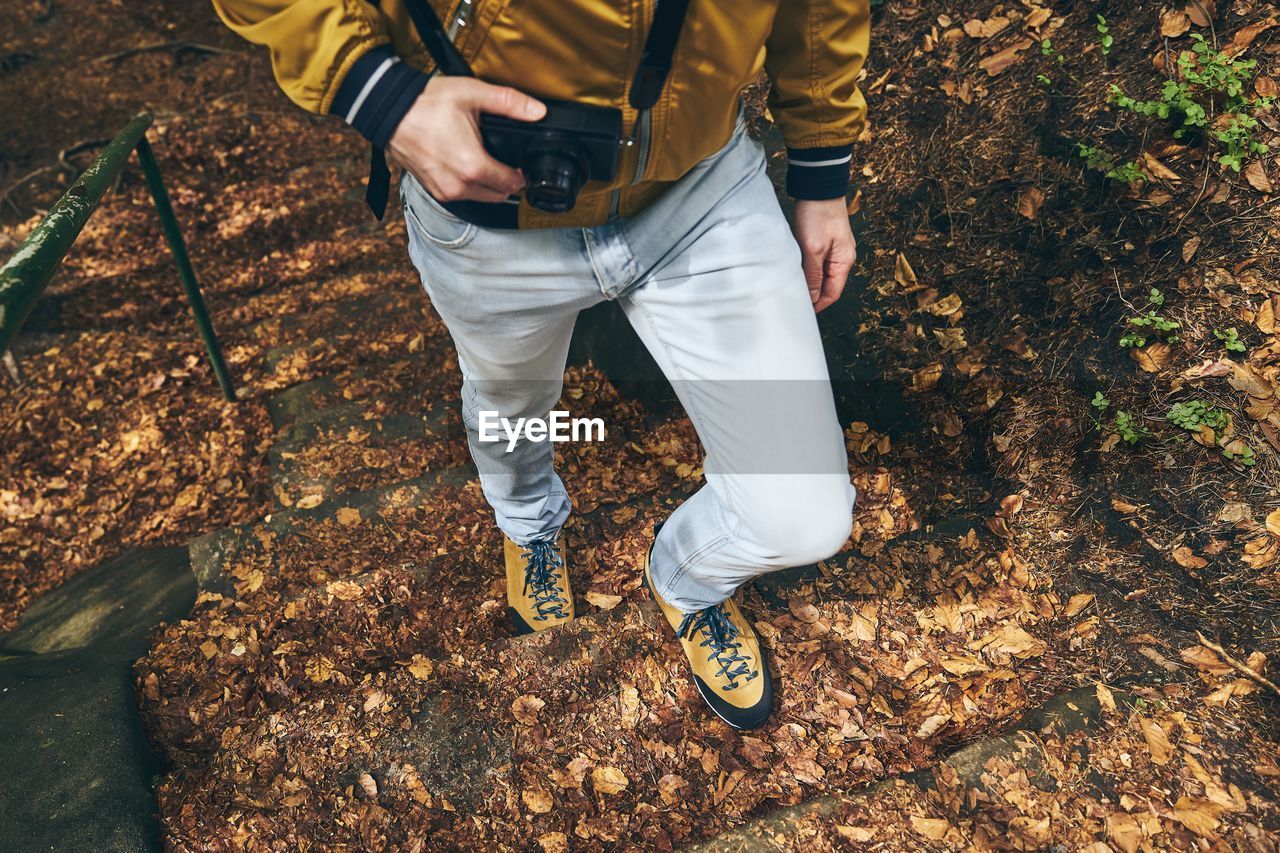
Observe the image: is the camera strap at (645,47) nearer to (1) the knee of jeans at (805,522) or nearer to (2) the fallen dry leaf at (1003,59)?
(1) the knee of jeans at (805,522)

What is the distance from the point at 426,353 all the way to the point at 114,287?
115 inches

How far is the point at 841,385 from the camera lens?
321 centimetres

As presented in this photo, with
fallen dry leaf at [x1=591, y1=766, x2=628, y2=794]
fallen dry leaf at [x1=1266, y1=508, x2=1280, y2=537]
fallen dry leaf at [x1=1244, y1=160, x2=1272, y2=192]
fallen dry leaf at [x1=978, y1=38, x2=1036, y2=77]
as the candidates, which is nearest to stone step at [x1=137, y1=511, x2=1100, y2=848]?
fallen dry leaf at [x1=591, y1=766, x2=628, y2=794]

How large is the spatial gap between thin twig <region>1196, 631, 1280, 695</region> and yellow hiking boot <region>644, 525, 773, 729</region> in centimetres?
136

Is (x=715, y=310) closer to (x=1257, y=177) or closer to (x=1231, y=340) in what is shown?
(x=1231, y=340)

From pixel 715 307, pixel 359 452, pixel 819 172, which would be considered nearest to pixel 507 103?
pixel 715 307

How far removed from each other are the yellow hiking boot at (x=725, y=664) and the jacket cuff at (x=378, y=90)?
1531 mm

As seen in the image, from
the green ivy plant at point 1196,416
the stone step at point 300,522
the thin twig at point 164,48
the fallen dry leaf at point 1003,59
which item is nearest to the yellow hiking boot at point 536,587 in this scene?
the stone step at point 300,522

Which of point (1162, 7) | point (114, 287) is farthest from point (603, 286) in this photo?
point (114, 287)

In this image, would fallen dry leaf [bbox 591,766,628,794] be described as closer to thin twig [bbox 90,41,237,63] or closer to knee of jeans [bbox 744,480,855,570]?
knee of jeans [bbox 744,480,855,570]

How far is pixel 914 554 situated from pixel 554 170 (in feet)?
6.69

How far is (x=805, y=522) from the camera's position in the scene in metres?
1.74

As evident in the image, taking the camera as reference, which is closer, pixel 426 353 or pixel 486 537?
pixel 486 537

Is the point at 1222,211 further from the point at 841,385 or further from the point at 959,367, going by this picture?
the point at 841,385
